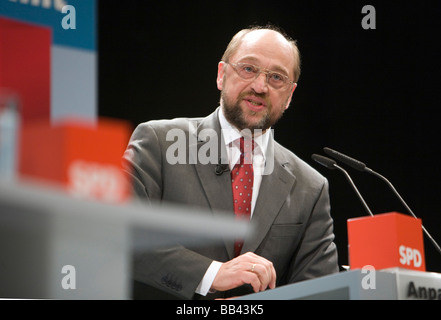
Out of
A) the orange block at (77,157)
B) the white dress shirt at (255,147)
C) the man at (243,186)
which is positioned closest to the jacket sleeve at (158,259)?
A: the man at (243,186)

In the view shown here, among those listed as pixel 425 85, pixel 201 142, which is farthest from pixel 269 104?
pixel 425 85

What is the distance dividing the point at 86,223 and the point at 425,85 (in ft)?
10.5

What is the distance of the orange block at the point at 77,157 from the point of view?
2.23ft

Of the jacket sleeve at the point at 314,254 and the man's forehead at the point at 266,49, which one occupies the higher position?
the man's forehead at the point at 266,49

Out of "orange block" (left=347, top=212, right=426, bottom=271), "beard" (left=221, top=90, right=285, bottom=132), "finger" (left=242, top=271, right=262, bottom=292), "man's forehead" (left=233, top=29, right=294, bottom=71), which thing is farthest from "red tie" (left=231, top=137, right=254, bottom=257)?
"orange block" (left=347, top=212, right=426, bottom=271)

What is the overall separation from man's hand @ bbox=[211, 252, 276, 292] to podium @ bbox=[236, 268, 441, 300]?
0.44m

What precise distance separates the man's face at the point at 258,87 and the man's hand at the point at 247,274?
2.36 feet

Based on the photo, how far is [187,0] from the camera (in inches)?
130

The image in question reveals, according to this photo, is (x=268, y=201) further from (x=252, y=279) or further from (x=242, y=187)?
(x=252, y=279)

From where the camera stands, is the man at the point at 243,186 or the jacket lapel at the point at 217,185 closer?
the man at the point at 243,186

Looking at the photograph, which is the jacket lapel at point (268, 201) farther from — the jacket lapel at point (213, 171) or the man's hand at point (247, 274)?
the man's hand at point (247, 274)

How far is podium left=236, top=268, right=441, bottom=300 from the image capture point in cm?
135

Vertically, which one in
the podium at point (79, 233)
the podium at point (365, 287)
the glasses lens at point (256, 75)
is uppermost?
the glasses lens at point (256, 75)

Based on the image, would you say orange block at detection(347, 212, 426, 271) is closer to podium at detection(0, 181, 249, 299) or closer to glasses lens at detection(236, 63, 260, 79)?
podium at detection(0, 181, 249, 299)
